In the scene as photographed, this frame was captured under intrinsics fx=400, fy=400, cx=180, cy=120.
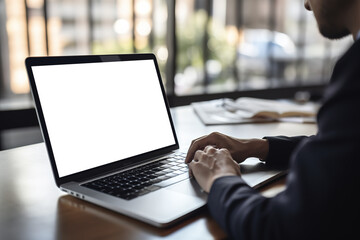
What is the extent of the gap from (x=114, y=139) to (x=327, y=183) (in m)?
0.56

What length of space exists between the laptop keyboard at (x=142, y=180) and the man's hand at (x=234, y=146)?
0.06 metres

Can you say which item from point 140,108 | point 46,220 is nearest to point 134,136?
point 140,108

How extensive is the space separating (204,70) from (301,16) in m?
2.19

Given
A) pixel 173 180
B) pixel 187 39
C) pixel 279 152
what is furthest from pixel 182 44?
pixel 173 180

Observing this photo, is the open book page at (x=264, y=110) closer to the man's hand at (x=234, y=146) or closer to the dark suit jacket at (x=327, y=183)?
the man's hand at (x=234, y=146)

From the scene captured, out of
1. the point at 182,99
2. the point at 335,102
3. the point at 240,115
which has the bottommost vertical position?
the point at 182,99

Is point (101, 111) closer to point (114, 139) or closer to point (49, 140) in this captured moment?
point (114, 139)

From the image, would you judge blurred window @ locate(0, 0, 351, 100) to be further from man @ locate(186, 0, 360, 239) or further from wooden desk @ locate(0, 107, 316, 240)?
man @ locate(186, 0, 360, 239)

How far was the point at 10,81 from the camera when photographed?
4.08 meters

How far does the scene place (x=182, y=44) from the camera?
15.0 feet

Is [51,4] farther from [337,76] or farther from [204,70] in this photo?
[337,76]

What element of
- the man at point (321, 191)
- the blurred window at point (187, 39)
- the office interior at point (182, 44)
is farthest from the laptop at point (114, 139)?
the blurred window at point (187, 39)

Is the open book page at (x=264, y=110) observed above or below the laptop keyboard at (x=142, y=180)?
below

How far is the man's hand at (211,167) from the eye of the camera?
0.82 metres
